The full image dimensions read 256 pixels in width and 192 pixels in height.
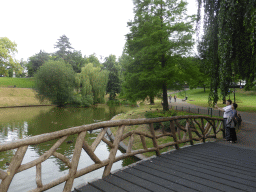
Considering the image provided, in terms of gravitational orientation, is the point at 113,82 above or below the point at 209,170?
above

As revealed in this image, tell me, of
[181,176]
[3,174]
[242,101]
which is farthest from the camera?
[242,101]

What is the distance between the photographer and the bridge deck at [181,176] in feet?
9.47

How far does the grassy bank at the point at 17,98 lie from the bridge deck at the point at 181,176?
4167 cm

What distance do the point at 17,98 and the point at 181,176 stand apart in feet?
161

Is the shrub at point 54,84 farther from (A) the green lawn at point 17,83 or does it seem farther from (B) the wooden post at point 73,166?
(B) the wooden post at point 73,166

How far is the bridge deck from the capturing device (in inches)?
114

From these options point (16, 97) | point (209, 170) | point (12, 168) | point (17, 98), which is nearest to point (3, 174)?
point (12, 168)

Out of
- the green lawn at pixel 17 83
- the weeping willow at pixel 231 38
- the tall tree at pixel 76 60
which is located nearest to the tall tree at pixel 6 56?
the green lawn at pixel 17 83

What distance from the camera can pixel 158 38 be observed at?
15.7 m

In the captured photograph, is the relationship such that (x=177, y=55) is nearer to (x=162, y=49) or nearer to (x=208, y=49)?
(x=162, y=49)

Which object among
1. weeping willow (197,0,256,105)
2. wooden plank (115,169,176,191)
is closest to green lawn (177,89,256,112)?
weeping willow (197,0,256,105)

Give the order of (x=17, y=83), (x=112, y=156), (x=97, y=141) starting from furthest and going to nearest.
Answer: (x=17, y=83)
(x=112, y=156)
(x=97, y=141)

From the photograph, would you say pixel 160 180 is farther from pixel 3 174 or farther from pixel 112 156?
pixel 3 174

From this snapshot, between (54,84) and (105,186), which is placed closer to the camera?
(105,186)
